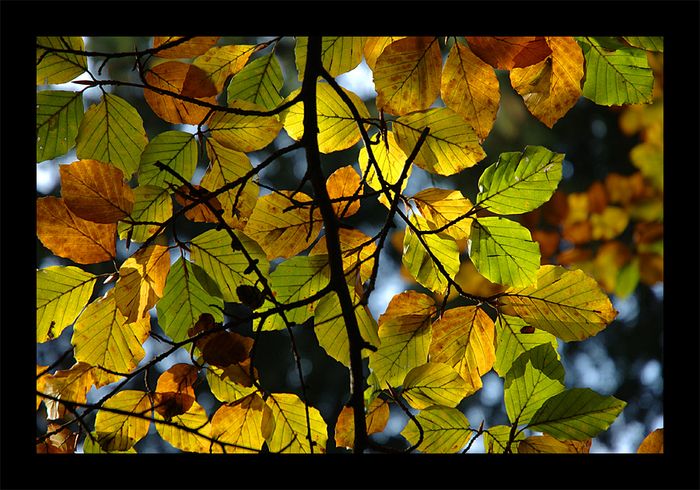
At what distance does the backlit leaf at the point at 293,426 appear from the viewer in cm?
71

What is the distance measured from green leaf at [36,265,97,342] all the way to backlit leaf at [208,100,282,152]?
0.66 ft

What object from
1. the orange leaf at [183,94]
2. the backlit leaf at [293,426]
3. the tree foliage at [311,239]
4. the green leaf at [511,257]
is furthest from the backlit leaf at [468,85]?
the backlit leaf at [293,426]

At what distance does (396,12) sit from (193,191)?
28 centimetres

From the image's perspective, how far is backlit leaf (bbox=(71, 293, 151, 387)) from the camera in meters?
0.69

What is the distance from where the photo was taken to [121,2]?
1.47 ft

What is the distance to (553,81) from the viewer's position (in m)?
Result: 0.70

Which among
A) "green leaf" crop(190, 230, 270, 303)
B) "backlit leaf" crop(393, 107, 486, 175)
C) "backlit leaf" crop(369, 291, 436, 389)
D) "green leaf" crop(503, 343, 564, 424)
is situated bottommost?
"green leaf" crop(503, 343, 564, 424)

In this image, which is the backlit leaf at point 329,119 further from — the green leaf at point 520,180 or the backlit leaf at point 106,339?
the backlit leaf at point 106,339

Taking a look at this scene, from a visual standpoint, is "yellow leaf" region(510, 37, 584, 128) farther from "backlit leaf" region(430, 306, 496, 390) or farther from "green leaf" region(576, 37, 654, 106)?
"backlit leaf" region(430, 306, 496, 390)

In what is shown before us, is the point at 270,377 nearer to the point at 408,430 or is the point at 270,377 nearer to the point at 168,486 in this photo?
the point at 408,430

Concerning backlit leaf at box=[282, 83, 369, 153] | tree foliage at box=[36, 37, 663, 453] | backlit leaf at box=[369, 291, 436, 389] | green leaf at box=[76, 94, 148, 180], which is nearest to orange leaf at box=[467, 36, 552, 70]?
tree foliage at box=[36, 37, 663, 453]

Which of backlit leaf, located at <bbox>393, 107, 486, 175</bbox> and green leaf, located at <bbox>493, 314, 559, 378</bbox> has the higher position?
backlit leaf, located at <bbox>393, 107, 486, 175</bbox>

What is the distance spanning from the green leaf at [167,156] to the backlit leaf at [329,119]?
0.35ft

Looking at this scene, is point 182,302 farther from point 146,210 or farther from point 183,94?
point 183,94
